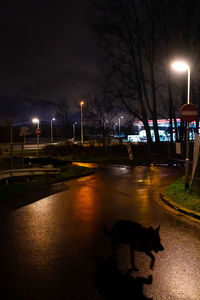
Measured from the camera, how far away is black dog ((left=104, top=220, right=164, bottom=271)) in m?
4.52

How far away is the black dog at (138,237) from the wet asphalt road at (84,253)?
1.37 ft

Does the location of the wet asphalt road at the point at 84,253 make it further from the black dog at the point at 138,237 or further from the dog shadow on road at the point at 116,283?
the black dog at the point at 138,237

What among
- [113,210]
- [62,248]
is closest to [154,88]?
[113,210]

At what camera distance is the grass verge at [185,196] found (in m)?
9.14

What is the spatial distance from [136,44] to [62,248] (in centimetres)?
2944

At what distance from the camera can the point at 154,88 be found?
32844 mm

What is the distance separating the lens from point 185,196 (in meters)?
10.4

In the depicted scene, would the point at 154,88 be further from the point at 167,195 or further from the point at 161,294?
the point at 161,294

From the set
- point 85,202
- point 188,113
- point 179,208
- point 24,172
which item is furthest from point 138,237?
point 24,172

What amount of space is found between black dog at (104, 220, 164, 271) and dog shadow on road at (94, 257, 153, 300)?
13.5 inches

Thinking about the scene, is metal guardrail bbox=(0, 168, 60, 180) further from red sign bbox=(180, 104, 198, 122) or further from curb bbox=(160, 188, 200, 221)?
red sign bbox=(180, 104, 198, 122)

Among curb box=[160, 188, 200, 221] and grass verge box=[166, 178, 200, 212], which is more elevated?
grass verge box=[166, 178, 200, 212]

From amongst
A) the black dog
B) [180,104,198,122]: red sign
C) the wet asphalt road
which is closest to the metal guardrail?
the wet asphalt road

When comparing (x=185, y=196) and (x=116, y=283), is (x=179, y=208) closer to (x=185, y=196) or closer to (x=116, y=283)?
(x=185, y=196)
